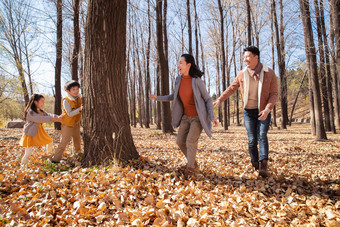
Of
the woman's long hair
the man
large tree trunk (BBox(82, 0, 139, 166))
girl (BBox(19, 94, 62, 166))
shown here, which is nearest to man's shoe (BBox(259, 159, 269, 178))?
the man

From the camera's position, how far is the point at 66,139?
13.6 ft

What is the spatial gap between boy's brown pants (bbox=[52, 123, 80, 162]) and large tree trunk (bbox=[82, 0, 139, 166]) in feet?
2.13

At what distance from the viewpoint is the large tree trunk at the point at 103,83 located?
361 cm

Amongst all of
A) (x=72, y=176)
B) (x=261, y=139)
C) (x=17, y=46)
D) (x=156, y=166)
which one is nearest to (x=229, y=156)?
(x=261, y=139)

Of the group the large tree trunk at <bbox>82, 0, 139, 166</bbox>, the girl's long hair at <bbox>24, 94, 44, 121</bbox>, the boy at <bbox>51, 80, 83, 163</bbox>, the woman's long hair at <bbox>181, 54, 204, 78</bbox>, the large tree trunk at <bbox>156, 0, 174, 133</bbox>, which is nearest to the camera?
the woman's long hair at <bbox>181, 54, 204, 78</bbox>

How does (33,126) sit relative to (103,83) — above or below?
below

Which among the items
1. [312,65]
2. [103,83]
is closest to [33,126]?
[103,83]

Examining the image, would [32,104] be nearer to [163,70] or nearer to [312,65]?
[163,70]

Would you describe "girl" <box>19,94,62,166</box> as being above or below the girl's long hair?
below

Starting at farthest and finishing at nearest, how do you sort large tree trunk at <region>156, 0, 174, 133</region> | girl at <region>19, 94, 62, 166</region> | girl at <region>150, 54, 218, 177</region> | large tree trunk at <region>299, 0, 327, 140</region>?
large tree trunk at <region>156, 0, 174, 133</region>, large tree trunk at <region>299, 0, 327, 140</region>, girl at <region>19, 94, 62, 166</region>, girl at <region>150, 54, 218, 177</region>

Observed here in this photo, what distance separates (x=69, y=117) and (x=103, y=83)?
3.83 ft

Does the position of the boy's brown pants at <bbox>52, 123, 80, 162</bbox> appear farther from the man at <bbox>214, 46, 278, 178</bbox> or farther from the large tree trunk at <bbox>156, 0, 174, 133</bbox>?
the large tree trunk at <bbox>156, 0, 174, 133</bbox>

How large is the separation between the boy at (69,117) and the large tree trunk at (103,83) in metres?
0.51

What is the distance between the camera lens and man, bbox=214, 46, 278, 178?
3422mm
